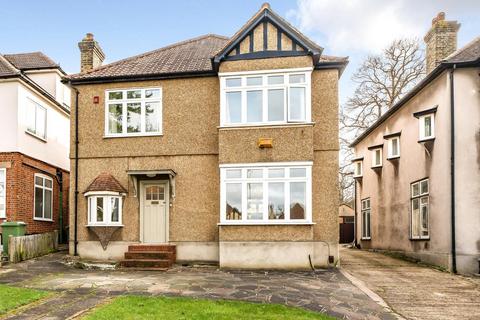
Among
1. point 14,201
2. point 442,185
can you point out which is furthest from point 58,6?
point 442,185

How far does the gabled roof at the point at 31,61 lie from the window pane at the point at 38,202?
6.11 metres

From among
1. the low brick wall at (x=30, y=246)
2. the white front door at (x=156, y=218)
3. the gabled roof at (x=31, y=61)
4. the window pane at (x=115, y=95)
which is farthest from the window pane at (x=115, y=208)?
the gabled roof at (x=31, y=61)

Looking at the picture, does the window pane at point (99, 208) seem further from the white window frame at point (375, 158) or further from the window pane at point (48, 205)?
the white window frame at point (375, 158)

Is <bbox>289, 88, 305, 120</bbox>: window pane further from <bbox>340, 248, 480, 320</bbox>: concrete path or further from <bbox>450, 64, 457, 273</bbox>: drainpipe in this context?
<bbox>340, 248, 480, 320</bbox>: concrete path

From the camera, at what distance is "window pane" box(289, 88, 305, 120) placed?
40.7 feet

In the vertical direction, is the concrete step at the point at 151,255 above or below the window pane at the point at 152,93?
below

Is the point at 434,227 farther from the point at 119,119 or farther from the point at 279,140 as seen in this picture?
the point at 119,119

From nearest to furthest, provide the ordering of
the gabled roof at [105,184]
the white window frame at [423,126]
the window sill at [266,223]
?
the window sill at [266,223]
the gabled roof at [105,184]
the white window frame at [423,126]

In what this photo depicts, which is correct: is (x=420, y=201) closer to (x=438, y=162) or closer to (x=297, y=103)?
(x=438, y=162)

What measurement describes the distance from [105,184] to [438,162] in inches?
438

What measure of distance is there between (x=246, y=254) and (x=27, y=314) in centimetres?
659

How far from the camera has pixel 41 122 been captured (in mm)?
16656

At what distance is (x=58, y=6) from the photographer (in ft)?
55.1

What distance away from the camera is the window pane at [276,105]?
1254 centimetres
